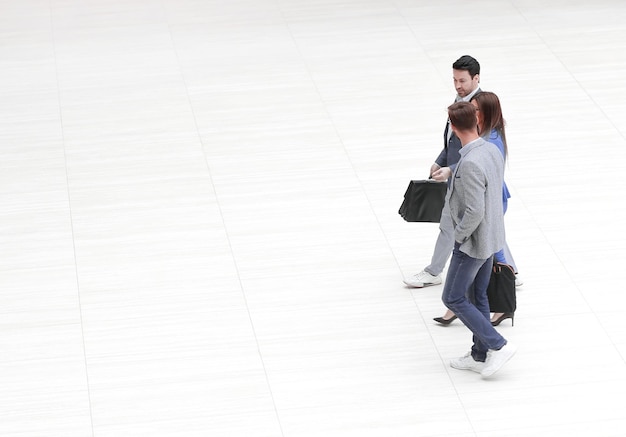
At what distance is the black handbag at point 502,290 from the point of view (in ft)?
17.3

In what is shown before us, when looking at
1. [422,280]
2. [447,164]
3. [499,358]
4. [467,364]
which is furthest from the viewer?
[422,280]

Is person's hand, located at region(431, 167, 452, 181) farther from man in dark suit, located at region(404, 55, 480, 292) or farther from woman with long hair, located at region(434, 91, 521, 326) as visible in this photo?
woman with long hair, located at region(434, 91, 521, 326)

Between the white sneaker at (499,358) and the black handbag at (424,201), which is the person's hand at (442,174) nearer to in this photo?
the black handbag at (424,201)

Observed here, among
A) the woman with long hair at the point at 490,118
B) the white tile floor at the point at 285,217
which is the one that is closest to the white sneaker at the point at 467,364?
the white tile floor at the point at 285,217

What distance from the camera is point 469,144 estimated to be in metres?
4.94

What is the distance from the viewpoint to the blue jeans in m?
5.04

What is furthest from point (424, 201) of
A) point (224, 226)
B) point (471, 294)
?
point (224, 226)

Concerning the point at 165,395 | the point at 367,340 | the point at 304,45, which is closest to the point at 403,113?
the point at 304,45

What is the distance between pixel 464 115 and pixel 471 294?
848mm

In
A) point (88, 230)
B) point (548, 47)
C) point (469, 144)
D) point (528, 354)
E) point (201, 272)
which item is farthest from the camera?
point (548, 47)

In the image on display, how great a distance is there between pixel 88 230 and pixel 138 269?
556 millimetres

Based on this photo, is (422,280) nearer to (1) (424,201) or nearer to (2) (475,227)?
(1) (424,201)

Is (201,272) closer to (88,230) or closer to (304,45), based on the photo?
(88,230)

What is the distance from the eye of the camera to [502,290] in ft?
17.4
